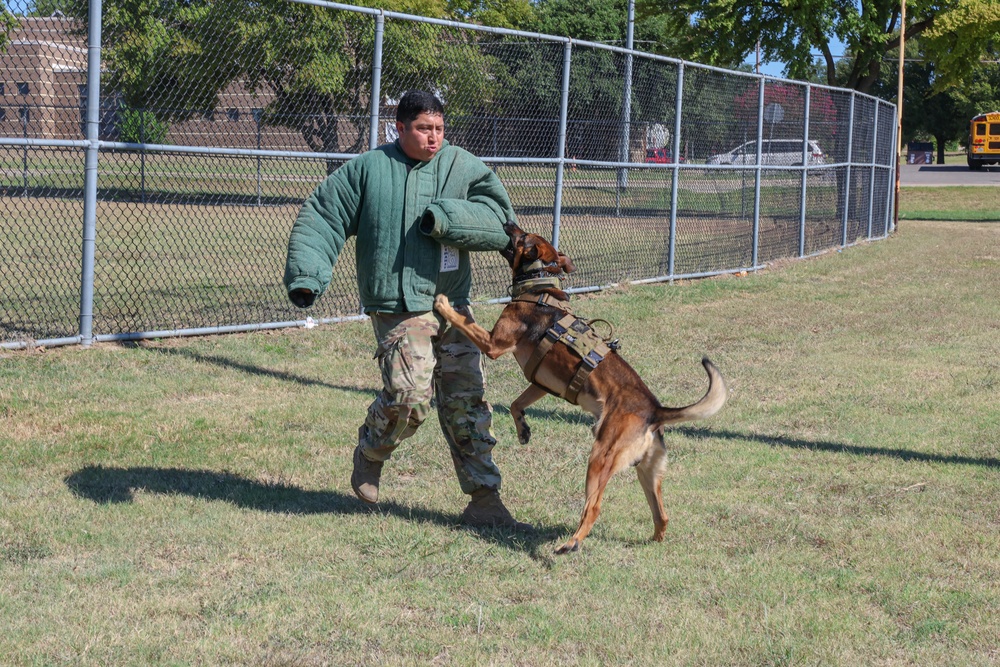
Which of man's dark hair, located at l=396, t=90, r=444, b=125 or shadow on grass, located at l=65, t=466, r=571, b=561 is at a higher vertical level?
man's dark hair, located at l=396, t=90, r=444, b=125

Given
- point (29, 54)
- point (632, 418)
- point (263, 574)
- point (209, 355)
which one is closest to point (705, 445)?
point (632, 418)

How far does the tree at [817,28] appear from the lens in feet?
75.4

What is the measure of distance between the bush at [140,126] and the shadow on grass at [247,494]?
4.02m

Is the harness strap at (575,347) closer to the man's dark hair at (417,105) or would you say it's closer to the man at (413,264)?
the man at (413,264)

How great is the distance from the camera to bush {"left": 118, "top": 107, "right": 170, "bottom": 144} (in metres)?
8.21

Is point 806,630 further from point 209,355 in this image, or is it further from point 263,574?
point 209,355

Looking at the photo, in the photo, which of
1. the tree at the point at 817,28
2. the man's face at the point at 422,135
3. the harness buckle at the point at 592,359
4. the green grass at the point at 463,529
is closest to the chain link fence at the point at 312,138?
the green grass at the point at 463,529

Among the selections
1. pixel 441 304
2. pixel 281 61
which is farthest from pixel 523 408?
pixel 281 61

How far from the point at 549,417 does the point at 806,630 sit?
113 inches

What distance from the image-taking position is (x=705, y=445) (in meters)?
5.79

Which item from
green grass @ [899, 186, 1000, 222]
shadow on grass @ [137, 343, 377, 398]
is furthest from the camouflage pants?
green grass @ [899, 186, 1000, 222]

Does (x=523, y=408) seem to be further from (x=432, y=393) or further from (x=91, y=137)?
(x=91, y=137)

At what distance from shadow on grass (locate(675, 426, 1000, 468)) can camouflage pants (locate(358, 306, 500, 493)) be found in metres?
1.94

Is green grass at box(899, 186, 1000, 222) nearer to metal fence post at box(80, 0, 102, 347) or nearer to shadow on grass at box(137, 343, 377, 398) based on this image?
shadow on grass at box(137, 343, 377, 398)
